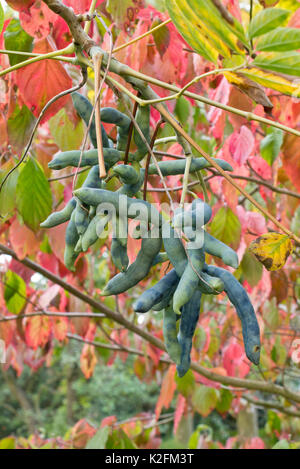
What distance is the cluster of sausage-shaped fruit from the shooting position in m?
0.49

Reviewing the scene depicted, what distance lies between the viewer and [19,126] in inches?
44.5

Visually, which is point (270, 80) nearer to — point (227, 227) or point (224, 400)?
point (227, 227)

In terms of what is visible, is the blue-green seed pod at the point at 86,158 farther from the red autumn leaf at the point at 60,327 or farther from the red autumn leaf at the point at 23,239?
the red autumn leaf at the point at 60,327

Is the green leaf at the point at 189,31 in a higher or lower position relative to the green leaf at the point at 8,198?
lower

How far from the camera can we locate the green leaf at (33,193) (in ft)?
3.48

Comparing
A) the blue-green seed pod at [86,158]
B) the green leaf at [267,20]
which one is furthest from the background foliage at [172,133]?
the blue-green seed pod at [86,158]

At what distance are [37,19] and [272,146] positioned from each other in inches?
27.8

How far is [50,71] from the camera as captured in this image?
3.18 feet

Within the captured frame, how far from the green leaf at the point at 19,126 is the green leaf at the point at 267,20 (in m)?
0.73

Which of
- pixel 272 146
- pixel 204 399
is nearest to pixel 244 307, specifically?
pixel 272 146

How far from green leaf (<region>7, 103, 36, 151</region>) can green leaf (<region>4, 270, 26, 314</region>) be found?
0.75m
